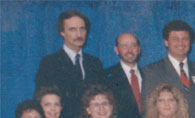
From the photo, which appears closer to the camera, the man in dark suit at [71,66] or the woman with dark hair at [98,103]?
the woman with dark hair at [98,103]

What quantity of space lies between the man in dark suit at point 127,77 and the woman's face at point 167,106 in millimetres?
253

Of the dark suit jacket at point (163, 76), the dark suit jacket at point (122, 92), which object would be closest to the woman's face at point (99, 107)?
the dark suit jacket at point (122, 92)

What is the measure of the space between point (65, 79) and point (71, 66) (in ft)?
0.57

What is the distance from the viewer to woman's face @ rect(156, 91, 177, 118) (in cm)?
419

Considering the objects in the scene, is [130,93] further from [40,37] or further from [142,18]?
[40,37]

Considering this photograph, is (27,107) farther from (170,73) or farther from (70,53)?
(170,73)

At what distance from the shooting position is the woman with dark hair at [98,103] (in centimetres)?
411

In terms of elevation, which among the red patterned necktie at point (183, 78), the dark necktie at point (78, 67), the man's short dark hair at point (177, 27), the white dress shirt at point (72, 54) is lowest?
the red patterned necktie at point (183, 78)

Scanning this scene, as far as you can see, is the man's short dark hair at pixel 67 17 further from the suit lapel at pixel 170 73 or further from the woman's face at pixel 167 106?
the woman's face at pixel 167 106

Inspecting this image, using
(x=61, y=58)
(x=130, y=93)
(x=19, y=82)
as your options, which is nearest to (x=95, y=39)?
(x=61, y=58)

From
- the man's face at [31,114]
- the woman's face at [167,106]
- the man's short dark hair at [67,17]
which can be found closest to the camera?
the man's face at [31,114]

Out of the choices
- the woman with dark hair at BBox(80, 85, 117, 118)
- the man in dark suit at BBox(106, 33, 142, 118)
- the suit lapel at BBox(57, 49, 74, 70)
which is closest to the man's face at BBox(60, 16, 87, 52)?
the suit lapel at BBox(57, 49, 74, 70)

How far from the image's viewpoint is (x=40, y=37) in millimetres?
4281

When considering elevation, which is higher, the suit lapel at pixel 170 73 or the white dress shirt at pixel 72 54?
the white dress shirt at pixel 72 54
